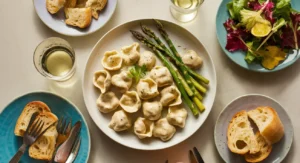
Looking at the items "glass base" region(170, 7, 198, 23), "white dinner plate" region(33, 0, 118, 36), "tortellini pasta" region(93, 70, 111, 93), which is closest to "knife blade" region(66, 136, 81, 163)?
"tortellini pasta" region(93, 70, 111, 93)

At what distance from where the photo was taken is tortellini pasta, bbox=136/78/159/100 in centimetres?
223

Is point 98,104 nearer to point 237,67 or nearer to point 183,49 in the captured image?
point 183,49

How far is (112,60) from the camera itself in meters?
2.29

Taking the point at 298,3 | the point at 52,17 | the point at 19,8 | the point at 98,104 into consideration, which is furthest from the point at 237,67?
the point at 19,8

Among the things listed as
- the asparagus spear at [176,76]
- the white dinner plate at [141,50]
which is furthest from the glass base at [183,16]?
the asparagus spear at [176,76]

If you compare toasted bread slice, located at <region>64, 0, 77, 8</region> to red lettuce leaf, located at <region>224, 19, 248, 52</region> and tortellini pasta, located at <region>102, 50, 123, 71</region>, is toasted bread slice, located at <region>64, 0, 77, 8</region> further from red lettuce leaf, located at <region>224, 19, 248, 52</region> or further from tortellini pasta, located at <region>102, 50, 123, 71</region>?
red lettuce leaf, located at <region>224, 19, 248, 52</region>

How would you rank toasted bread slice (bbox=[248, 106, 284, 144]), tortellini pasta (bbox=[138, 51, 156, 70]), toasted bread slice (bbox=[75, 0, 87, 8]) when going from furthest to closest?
toasted bread slice (bbox=[75, 0, 87, 8]), tortellini pasta (bbox=[138, 51, 156, 70]), toasted bread slice (bbox=[248, 106, 284, 144])

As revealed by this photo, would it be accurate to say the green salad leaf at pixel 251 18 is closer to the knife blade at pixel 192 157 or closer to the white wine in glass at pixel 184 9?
the white wine in glass at pixel 184 9

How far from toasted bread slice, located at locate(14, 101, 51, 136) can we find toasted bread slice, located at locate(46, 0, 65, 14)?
1.47ft

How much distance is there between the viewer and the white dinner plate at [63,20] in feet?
7.72

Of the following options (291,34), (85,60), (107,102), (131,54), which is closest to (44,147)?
(107,102)

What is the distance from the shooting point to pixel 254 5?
2.34m

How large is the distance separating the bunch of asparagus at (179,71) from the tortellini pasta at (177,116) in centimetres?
5

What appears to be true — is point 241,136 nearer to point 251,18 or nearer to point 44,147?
point 251,18
